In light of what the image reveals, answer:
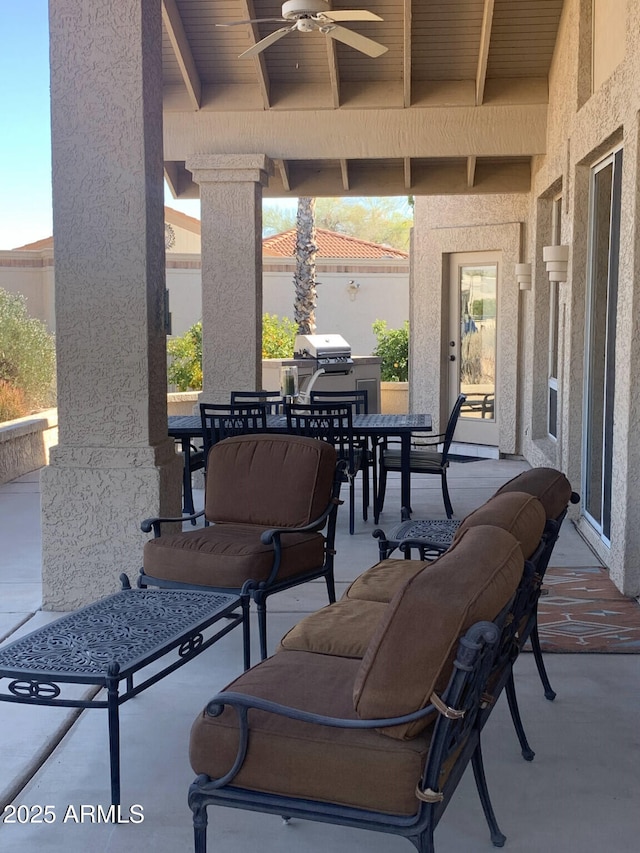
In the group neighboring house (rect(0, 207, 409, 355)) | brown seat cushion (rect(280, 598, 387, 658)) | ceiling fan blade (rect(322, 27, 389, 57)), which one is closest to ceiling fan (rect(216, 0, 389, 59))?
ceiling fan blade (rect(322, 27, 389, 57))

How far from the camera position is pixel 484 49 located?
8531 mm

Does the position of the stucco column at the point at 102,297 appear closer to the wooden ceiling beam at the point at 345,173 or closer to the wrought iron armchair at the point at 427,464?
the wrought iron armchair at the point at 427,464

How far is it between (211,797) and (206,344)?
726cm

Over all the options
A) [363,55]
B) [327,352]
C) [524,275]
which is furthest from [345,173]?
[327,352]

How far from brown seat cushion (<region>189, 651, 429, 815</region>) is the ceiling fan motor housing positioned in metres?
5.23

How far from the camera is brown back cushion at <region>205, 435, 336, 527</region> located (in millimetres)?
4926

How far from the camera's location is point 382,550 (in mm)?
4582

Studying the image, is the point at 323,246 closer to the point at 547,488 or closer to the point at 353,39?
the point at 353,39

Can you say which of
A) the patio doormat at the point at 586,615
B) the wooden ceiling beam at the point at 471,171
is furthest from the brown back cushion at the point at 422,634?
the wooden ceiling beam at the point at 471,171

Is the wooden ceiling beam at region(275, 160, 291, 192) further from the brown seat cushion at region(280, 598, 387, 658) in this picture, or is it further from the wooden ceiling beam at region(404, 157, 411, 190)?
the brown seat cushion at region(280, 598, 387, 658)

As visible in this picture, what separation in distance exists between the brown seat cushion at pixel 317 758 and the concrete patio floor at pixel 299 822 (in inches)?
20.0

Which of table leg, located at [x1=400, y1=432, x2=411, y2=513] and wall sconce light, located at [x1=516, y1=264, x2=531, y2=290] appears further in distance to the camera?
wall sconce light, located at [x1=516, y1=264, x2=531, y2=290]

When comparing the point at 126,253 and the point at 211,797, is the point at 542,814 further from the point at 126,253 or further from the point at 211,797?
the point at 126,253

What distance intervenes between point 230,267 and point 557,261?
3270 millimetres
